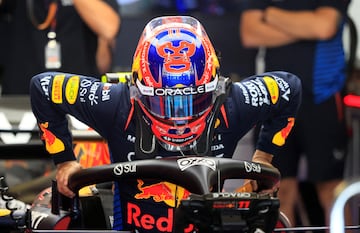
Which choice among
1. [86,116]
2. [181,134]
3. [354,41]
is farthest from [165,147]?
[354,41]

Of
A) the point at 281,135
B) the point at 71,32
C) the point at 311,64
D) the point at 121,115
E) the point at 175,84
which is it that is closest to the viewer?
the point at 175,84

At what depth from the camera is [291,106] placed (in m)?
4.02

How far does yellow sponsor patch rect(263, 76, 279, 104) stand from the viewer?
12.9ft

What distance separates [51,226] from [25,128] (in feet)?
3.25

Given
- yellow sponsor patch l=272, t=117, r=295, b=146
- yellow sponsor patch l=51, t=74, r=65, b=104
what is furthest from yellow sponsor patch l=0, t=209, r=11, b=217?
yellow sponsor patch l=272, t=117, r=295, b=146

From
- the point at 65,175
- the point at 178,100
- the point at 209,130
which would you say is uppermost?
the point at 178,100

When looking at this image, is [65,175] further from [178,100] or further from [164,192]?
[178,100]

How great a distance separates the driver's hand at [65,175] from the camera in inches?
144

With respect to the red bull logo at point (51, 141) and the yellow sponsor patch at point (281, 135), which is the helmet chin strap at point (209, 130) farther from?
the red bull logo at point (51, 141)

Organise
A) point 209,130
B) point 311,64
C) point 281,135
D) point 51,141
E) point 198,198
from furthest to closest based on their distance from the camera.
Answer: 1. point 311,64
2. point 281,135
3. point 51,141
4. point 209,130
5. point 198,198

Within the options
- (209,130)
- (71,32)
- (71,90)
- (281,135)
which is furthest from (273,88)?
(71,32)

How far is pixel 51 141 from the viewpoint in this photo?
3.87 m

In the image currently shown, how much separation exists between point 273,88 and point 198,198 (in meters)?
1.13

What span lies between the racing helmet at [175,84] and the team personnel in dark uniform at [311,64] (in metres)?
2.12
